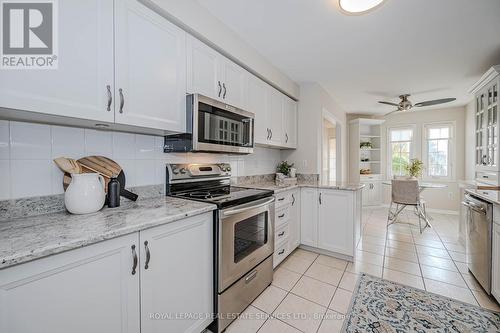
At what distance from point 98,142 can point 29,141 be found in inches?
13.1

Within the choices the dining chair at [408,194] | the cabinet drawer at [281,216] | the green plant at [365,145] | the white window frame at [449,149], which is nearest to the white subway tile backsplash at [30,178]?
the cabinet drawer at [281,216]

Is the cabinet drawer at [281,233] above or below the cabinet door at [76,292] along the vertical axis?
below

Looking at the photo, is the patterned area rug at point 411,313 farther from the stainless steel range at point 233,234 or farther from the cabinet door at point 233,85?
the cabinet door at point 233,85

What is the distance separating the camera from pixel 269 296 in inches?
76.2

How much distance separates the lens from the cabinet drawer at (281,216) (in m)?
2.36

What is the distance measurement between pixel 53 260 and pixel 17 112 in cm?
72

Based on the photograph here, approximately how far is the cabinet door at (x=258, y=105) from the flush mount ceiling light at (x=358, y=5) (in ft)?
3.65

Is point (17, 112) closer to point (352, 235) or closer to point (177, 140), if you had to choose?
point (177, 140)

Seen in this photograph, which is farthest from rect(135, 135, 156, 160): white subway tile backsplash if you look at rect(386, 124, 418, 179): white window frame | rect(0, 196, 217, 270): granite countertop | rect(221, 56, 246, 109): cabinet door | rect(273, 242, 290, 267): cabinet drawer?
rect(386, 124, 418, 179): white window frame

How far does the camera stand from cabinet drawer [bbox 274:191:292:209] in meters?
2.35

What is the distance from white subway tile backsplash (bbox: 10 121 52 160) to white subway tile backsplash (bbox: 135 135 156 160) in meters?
0.51

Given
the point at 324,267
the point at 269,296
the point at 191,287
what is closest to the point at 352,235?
the point at 324,267

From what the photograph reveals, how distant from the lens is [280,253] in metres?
2.45

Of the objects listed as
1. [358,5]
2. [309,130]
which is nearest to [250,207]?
[358,5]
